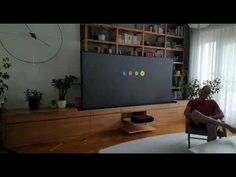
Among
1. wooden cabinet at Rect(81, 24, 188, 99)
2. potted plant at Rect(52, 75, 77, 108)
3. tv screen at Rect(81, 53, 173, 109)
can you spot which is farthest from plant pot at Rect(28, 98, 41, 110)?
wooden cabinet at Rect(81, 24, 188, 99)

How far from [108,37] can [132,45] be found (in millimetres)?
526

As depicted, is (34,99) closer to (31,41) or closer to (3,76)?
(3,76)

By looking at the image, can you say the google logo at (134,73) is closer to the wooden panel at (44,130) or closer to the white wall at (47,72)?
the white wall at (47,72)

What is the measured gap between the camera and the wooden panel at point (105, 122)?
3.36 meters

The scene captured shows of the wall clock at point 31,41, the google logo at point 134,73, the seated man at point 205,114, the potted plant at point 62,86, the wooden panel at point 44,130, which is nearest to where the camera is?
the seated man at point 205,114

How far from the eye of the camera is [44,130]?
9.66ft

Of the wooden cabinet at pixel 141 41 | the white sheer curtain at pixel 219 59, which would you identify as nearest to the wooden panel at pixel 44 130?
the wooden cabinet at pixel 141 41

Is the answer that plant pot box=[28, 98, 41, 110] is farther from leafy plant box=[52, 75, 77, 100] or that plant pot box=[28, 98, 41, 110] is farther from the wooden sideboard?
leafy plant box=[52, 75, 77, 100]

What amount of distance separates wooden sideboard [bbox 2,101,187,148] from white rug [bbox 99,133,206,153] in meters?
0.70

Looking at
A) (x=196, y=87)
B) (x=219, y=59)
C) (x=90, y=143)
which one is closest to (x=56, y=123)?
(x=90, y=143)

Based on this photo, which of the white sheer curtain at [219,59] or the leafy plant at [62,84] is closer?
the leafy plant at [62,84]

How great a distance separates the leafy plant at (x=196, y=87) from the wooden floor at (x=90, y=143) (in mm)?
927

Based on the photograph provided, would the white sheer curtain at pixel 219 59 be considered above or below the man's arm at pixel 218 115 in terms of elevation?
above
